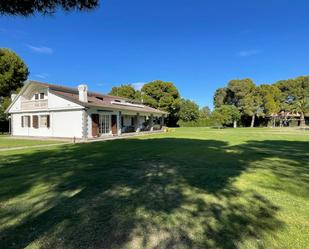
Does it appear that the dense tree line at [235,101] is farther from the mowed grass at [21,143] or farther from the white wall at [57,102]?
the mowed grass at [21,143]

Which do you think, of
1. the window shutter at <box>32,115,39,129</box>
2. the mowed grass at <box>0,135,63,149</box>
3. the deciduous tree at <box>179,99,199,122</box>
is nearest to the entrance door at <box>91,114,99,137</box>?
the mowed grass at <box>0,135,63,149</box>

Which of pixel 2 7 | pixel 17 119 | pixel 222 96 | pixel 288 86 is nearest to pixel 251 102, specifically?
pixel 222 96

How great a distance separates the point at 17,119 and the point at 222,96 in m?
40.7

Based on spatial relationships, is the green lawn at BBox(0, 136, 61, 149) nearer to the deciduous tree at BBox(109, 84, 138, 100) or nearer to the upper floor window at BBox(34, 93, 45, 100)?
the upper floor window at BBox(34, 93, 45, 100)

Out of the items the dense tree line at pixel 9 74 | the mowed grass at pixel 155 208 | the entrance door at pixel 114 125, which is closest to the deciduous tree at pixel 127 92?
the dense tree line at pixel 9 74

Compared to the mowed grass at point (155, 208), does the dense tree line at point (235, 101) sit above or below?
above

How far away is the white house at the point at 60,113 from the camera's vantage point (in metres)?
21.5

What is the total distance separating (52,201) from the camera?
4719 mm

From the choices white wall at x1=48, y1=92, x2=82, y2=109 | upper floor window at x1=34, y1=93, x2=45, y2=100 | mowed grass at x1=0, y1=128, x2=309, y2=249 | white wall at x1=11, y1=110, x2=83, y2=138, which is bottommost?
mowed grass at x1=0, y1=128, x2=309, y2=249

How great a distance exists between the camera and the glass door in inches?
925

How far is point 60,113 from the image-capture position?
22.6 m

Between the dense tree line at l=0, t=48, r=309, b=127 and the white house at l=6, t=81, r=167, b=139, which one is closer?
the white house at l=6, t=81, r=167, b=139

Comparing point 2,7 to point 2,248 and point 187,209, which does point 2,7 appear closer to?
point 2,248

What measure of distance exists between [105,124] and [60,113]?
4.25 meters
